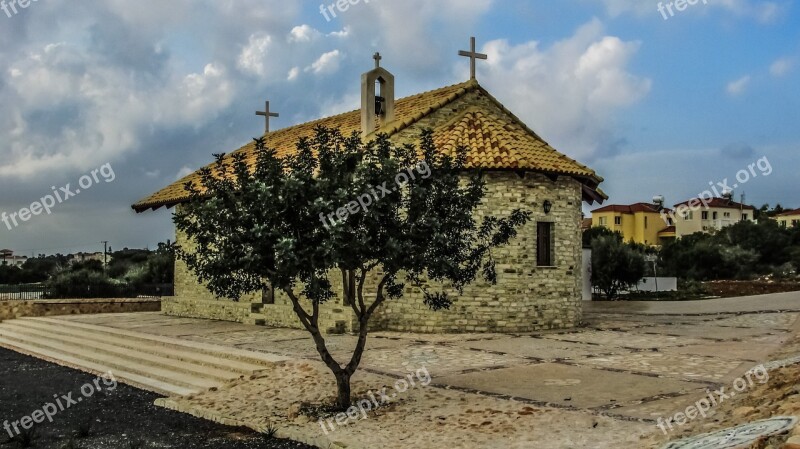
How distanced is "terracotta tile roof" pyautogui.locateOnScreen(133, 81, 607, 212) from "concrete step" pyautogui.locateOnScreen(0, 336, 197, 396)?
5.81 metres

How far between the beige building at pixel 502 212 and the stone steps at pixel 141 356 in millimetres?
3988

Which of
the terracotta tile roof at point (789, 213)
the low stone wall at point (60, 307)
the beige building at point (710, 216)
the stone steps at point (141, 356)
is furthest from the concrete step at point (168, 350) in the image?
the terracotta tile roof at point (789, 213)

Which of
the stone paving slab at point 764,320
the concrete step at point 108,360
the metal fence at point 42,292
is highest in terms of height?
the metal fence at point 42,292

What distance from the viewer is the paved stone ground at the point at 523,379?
8.17 meters

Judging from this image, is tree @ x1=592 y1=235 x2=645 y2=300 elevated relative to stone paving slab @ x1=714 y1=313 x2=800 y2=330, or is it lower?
elevated

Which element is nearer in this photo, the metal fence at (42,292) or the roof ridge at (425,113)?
the roof ridge at (425,113)

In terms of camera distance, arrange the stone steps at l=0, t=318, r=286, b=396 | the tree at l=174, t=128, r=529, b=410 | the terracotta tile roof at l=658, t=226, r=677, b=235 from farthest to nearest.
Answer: the terracotta tile roof at l=658, t=226, r=677, b=235
the stone steps at l=0, t=318, r=286, b=396
the tree at l=174, t=128, r=529, b=410

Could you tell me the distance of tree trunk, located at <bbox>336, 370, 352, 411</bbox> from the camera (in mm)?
9664

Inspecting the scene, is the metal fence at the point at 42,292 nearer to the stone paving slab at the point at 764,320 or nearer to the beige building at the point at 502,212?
the beige building at the point at 502,212

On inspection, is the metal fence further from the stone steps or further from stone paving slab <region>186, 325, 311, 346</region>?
stone paving slab <region>186, 325, 311, 346</region>

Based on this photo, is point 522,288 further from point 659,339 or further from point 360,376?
point 360,376

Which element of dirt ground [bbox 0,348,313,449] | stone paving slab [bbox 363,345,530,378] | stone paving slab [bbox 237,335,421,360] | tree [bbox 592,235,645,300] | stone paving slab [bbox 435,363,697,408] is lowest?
dirt ground [bbox 0,348,313,449]

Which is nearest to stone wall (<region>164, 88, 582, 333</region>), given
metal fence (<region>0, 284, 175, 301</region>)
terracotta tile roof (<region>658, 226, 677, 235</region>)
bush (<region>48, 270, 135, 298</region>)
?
metal fence (<region>0, 284, 175, 301</region>)

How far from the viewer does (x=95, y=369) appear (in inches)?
597
